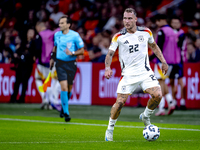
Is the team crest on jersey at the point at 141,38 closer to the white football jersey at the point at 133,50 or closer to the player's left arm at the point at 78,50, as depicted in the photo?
the white football jersey at the point at 133,50

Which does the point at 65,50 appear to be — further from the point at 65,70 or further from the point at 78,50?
the point at 65,70

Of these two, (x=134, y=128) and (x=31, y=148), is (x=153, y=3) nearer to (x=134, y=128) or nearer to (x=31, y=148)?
(x=134, y=128)

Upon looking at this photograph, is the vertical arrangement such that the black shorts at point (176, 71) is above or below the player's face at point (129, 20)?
below

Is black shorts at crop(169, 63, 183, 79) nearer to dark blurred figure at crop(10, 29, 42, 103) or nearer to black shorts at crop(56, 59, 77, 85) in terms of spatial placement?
black shorts at crop(56, 59, 77, 85)

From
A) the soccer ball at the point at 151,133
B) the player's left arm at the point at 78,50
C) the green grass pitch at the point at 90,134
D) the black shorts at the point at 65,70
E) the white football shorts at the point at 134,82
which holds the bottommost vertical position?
the green grass pitch at the point at 90,134

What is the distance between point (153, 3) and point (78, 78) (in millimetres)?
7264

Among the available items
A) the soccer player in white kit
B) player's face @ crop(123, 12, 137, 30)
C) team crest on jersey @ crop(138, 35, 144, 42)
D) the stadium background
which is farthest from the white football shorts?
the stadium background

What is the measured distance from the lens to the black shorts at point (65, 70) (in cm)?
1133

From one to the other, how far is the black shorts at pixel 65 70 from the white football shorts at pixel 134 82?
12.5 feet

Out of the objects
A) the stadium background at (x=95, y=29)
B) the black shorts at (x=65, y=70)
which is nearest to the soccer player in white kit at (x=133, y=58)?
the black shorts at (x=65, y=70)

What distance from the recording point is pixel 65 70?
11.5 m

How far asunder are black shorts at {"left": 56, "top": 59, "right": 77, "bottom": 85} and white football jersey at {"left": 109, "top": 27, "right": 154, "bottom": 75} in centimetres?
377

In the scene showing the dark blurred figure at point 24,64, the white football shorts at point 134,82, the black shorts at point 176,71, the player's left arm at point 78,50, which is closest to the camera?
the white football shorts at point 134,82

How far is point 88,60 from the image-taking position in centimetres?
1831
